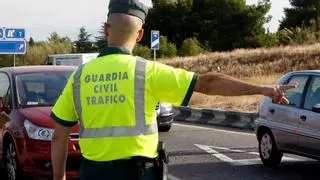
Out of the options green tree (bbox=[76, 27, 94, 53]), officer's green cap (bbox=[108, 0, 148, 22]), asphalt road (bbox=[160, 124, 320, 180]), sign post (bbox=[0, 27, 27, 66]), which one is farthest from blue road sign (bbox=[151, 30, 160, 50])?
green tree (bbox=[76, 27, 94, 53])

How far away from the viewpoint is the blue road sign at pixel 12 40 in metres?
25.7

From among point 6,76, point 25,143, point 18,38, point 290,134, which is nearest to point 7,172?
point 25,143

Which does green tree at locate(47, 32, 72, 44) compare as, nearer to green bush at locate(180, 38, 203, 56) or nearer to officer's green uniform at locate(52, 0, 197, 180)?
green bush at locate(180, 38, 203, 56)

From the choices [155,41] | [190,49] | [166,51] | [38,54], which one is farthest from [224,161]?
[38,54]

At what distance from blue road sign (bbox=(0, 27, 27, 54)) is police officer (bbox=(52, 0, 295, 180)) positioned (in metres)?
22.9

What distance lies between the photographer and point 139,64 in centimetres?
337

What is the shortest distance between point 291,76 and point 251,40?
61507 mm

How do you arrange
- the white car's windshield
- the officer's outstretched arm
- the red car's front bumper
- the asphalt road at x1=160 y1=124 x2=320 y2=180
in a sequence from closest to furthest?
1. the officer's outstretched arm
2. the red car's front bumper
3. the white car's windshield
4. the asphalt road at x1=160 y1=124 x2=320 y2=180

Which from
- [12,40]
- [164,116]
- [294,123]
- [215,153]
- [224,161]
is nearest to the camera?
[294,123]

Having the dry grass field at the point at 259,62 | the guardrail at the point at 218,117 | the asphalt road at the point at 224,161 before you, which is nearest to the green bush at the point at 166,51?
the dry grass field at the point at 259,62

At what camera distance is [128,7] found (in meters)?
3.38

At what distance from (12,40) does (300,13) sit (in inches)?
2063

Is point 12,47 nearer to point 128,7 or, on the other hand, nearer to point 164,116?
point 164,116

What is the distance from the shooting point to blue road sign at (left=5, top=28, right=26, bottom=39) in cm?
2592
